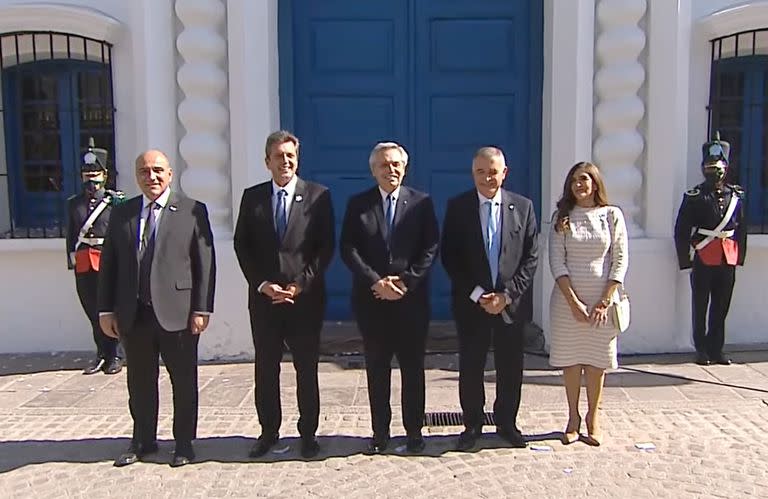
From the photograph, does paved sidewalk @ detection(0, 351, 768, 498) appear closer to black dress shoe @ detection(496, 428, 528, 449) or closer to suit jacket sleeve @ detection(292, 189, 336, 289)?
black dress shoe @ detection(496, 428, 528, 449)

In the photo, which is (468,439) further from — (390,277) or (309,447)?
(390,277)

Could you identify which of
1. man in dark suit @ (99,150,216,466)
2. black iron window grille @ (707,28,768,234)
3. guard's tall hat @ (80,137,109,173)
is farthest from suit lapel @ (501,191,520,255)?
guard's tall hat @ (80,137,109,173)

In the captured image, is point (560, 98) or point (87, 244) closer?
point (87, 244)

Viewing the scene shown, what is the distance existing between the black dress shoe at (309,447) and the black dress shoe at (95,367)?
2.72 m

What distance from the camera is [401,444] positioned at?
4.67 metres

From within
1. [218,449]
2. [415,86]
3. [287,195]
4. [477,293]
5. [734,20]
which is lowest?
[218,449]

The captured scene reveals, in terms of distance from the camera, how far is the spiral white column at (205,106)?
6.43 meters

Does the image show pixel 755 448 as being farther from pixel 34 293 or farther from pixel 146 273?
pixel 34 293

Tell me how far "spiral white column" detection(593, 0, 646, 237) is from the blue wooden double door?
711 millimetres

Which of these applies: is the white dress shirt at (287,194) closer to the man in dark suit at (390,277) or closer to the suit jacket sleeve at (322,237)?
the suit jacket sleeve at (322,237)

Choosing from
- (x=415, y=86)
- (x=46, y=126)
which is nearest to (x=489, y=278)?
(x=415, y=86)

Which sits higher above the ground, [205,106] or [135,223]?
[205,106]

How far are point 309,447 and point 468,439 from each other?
968 millimetres

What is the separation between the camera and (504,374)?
15.3 feet
